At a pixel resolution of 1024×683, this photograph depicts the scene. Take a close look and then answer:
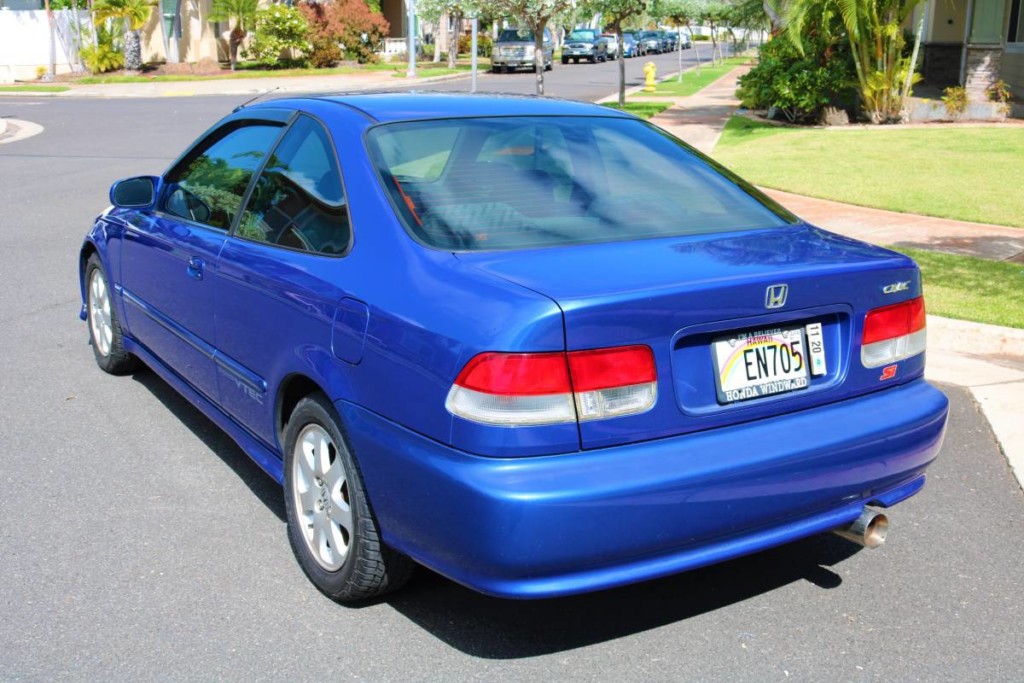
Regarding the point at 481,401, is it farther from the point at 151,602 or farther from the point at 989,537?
the point at 989,537

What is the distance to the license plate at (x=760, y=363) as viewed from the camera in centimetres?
331

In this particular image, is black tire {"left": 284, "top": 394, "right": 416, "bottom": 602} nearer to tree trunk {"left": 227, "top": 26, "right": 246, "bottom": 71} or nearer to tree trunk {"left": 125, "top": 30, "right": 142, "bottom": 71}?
tree trunk {"left": 125, "top": 30, "right": 142, "bottom": 71}

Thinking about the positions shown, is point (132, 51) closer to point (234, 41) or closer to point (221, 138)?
point (234, 41)

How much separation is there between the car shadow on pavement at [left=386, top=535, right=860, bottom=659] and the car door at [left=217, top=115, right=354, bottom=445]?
860 mm

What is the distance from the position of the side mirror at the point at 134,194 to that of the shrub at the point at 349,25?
125 ft

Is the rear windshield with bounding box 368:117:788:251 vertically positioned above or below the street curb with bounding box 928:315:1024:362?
above

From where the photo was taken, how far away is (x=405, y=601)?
3.82 metres

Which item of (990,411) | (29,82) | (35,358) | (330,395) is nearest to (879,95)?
(990,411)

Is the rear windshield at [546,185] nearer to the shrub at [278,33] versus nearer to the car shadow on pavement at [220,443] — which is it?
the car shadow on pavement at [220,443]

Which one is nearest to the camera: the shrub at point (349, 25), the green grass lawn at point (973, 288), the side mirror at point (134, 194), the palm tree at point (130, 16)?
the side mirror at point (134, 194)

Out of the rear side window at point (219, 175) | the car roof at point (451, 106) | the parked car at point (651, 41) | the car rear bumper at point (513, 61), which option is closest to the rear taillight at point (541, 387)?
the car roof at point (451, 106)

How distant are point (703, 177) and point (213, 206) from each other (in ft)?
6.66

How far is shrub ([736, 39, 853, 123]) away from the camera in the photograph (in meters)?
20.5

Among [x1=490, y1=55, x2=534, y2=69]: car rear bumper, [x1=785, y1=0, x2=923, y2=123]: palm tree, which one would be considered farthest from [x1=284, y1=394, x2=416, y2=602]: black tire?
[x1=490, y1=55, x2=534, y2=69]: car rear bumper
